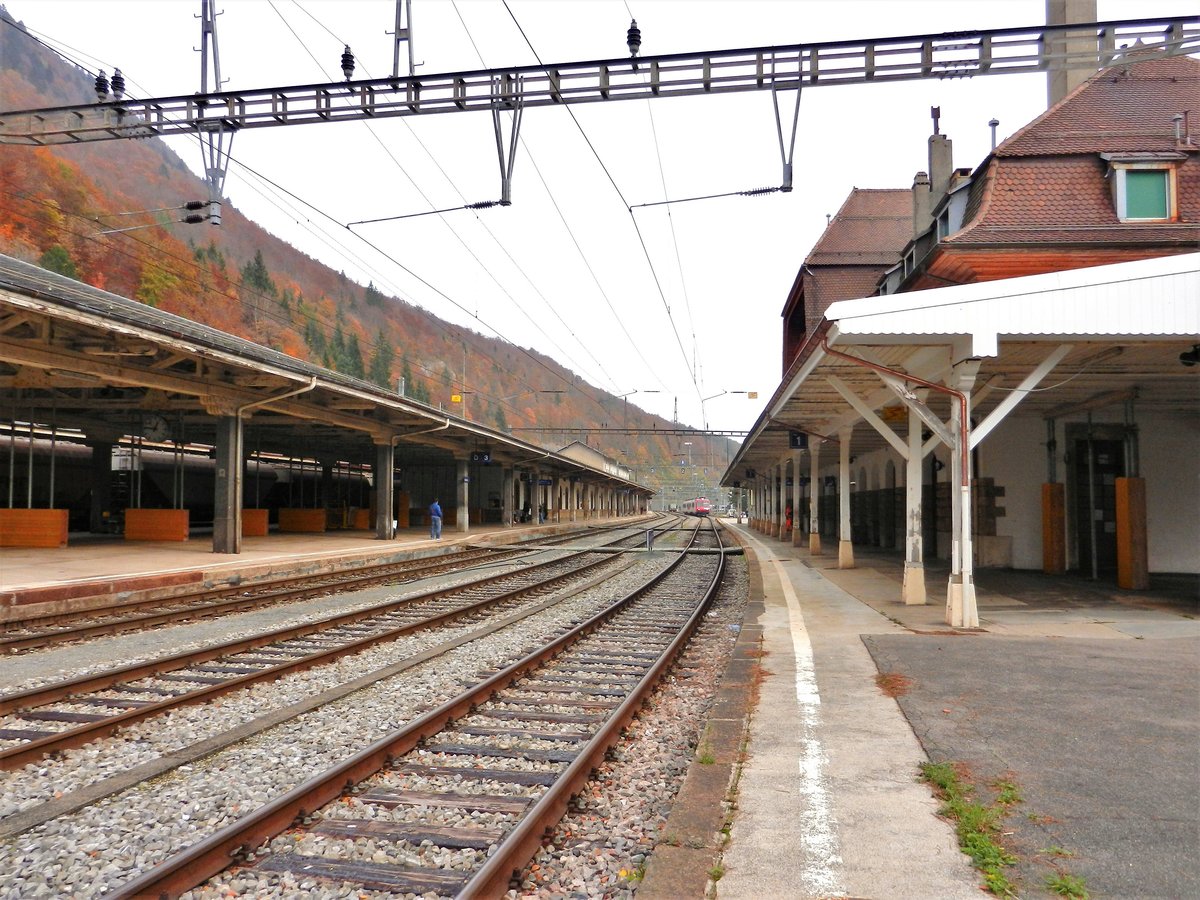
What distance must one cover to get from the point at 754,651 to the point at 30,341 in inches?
481

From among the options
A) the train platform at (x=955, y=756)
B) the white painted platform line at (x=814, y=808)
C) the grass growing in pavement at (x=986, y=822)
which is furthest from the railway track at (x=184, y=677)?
the grass growing in pavement at (x=986, y=822)

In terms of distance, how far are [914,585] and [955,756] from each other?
791 centimetres

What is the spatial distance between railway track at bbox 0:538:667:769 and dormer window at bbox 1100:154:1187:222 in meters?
12.9

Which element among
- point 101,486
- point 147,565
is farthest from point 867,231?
point 101,486

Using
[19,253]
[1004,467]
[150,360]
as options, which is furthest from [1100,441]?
[19,253]

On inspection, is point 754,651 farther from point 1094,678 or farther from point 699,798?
point 699,798

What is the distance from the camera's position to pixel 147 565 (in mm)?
16016

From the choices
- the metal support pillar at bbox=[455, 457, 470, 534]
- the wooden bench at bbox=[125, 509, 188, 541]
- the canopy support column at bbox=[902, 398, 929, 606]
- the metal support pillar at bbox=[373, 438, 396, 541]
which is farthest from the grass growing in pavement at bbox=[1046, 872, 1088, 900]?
the metal support pillar at bbox=[455, 457, 470, 534]

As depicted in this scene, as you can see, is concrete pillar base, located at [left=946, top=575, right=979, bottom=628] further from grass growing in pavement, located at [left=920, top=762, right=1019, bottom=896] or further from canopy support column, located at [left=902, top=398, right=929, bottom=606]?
grass growing in pavement, located at [left=920, top=762, right=1019, bottom=896]

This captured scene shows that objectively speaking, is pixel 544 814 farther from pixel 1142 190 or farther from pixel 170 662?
pixel 1142 190

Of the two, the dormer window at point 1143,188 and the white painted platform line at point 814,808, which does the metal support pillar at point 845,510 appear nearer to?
the dormer window at point 1143,188

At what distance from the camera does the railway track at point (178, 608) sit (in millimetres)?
9859

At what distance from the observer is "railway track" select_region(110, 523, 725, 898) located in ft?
11.9

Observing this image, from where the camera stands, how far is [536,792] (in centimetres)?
471
